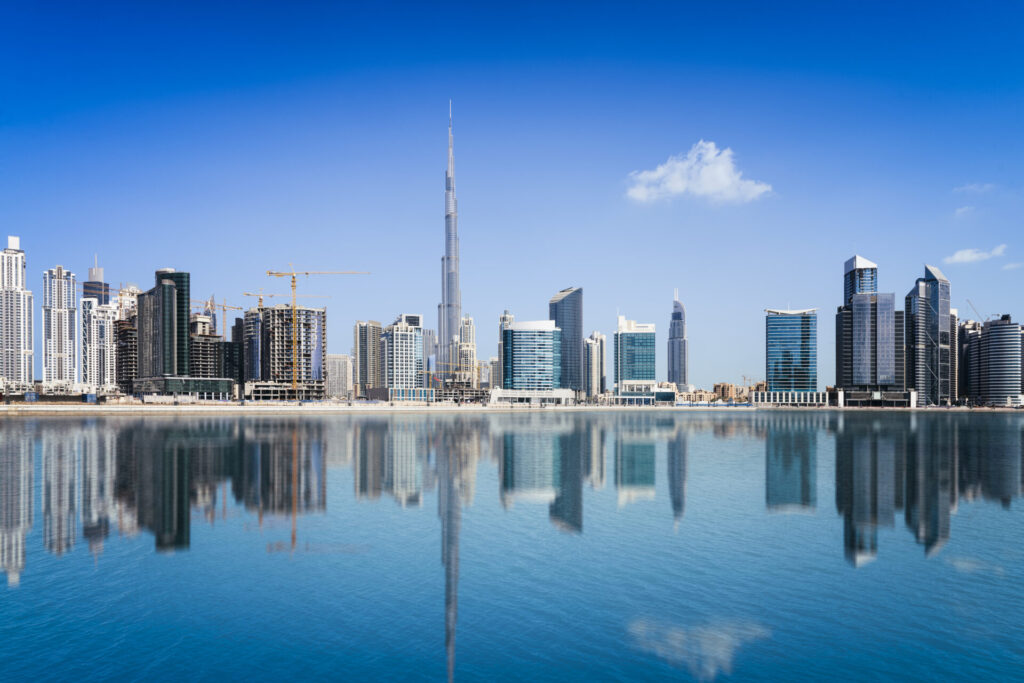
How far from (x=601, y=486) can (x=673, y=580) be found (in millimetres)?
31642

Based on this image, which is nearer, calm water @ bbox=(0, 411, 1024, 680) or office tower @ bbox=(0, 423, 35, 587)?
calm water @ bbox=(0, 411, 1024, 680)

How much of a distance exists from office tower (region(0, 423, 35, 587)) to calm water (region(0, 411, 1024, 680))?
0.33 metres

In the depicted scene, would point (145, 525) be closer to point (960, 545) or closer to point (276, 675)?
point (276, 675)

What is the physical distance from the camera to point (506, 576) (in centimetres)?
3444

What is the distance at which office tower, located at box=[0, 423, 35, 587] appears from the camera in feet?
117

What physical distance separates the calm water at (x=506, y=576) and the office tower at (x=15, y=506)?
330mm

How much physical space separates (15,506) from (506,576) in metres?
40.1

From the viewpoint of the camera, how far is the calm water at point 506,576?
24641 mm

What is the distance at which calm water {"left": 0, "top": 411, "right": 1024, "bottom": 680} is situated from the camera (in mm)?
24641

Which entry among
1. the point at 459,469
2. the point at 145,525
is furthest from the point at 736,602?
the point at 459,469

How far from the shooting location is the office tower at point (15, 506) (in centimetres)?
3559

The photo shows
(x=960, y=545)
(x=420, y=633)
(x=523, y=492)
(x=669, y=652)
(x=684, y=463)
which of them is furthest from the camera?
(x=684, y=463)

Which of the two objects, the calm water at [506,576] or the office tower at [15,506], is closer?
the calm water at [506,576]

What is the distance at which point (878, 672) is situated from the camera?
77.3 feet
